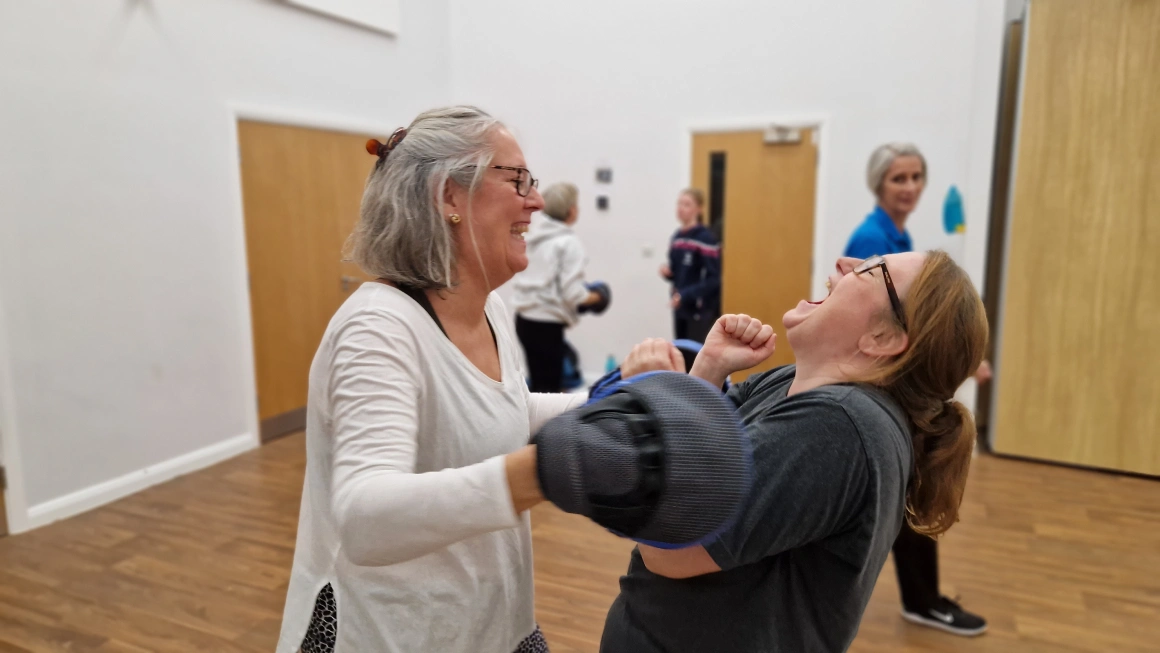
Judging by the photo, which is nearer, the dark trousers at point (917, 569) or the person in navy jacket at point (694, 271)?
the dark trousers at point (917, 569)

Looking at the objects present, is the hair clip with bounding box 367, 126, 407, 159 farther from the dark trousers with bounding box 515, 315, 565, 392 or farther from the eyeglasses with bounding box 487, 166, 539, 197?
the dark trousers with bounding box 515, 315, 565, 392

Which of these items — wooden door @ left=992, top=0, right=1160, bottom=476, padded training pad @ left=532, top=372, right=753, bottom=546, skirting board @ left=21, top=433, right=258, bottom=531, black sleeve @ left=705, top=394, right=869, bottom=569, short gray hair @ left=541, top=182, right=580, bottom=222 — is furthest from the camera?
short gray hair @ left=541, top=182, right=580, bottom=222

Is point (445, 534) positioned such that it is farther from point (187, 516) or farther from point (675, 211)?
point (675, 211)

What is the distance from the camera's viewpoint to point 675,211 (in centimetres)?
562

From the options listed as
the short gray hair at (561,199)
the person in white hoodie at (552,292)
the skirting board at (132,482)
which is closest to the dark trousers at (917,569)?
the person in white hoodie at (552,292)

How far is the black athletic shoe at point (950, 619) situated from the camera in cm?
255

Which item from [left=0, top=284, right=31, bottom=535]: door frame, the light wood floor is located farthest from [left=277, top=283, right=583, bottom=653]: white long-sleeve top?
[left=0, top=284, right=31, bottom=535]: door frame

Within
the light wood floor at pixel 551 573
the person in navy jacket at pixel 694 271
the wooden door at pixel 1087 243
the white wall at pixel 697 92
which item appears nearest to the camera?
the light wood floor at pixel 551 573

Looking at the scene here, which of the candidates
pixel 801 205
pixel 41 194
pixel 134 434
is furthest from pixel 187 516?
pixel 801 205

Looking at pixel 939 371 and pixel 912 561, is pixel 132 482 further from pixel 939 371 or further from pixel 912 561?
pixel 939 371

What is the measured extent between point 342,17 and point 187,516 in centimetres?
325

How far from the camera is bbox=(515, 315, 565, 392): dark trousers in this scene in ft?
14.5

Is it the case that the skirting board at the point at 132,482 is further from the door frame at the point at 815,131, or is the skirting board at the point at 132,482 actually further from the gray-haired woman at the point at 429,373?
the door frame at the point at 815,131

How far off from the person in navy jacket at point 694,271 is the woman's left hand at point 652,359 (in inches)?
153
